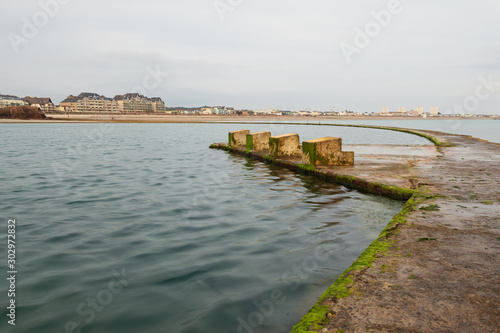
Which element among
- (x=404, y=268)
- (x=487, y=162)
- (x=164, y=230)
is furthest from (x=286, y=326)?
(x=487, y=162)

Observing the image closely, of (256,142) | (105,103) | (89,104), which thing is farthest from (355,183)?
(105,103)

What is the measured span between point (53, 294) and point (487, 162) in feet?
44.7

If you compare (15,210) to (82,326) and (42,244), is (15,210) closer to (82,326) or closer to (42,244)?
(42,244)

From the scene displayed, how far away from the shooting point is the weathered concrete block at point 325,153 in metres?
11.7

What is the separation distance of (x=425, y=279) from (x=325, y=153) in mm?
8862

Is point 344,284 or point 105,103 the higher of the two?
point 105,103

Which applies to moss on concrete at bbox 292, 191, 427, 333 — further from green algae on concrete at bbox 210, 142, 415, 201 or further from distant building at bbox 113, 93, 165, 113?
distant building at bbox 113, 93, 165, 113

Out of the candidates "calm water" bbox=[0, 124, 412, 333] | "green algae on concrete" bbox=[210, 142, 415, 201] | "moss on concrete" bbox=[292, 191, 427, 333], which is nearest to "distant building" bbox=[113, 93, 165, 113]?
"green algae on concrete" bbox=[210, 142, 415, 201]

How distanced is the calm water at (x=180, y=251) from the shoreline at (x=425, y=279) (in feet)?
2.06

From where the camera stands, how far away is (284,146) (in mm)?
15023

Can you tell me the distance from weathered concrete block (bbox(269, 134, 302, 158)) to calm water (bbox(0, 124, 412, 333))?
4062mm

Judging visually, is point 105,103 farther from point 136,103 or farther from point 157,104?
point 157,104

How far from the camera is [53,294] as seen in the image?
157 inches

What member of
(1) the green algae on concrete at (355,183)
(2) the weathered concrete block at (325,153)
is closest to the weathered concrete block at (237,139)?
(1) the green algae on concrete at (355,183)
